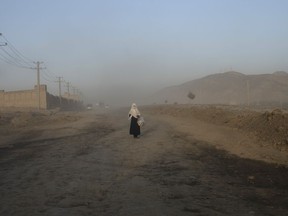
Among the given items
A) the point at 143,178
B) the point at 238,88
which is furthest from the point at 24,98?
the point at 238,88

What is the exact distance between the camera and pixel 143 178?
1069cm

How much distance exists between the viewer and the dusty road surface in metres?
7.85

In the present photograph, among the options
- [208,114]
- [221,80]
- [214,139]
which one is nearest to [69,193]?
[214,139]

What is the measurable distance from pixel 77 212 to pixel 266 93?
132033mm

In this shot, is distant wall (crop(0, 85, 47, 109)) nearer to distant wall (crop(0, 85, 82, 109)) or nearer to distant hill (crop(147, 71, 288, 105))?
distant wall (crop(0, 85, 82, 109))

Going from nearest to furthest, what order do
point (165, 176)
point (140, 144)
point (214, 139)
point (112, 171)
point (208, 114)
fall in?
point (165, 176), point (112, 171), point (140, 144), point (214, 139), point (208, 114)

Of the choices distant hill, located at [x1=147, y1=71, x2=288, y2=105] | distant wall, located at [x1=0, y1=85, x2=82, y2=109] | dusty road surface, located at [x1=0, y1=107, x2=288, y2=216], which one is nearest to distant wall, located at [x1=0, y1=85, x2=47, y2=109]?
distant wall, located at [x1=0, y1=85, x2=82, y2=109]

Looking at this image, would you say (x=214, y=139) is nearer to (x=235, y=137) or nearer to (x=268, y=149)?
(x=235, y=137)

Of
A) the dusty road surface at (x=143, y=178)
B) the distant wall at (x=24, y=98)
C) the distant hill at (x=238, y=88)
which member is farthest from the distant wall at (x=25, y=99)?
the distant hill at (x=238, y=88)

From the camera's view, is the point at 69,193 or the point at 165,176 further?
the point at 165,176

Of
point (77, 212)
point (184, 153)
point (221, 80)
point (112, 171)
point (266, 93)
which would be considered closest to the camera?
point (77, 212)

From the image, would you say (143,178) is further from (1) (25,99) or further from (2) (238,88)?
(2) (238,88)

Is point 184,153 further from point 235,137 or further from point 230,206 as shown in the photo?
point 230,206

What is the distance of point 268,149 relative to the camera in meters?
15.9
